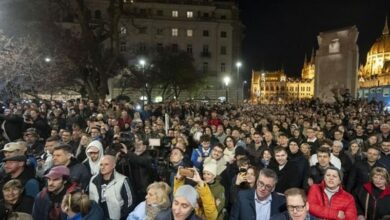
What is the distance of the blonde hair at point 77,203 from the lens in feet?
14.2

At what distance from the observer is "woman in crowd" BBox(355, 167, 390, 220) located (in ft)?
18.6

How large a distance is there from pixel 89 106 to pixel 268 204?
1448cm

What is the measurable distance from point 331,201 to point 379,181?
3.47 feet

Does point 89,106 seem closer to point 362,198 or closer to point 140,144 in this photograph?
point 140,144

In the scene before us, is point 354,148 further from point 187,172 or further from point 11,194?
point 11,194

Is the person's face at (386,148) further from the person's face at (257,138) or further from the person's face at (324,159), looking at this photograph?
the person's face at (257,138)

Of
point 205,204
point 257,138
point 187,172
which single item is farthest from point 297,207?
point 257,138

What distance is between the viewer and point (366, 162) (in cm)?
747

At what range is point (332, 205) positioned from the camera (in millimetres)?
5152

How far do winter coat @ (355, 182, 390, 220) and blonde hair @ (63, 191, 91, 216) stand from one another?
13.0ft

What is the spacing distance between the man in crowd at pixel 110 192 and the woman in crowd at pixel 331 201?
2.48 m

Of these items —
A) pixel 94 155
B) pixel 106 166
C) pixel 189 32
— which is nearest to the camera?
pixel 106 166

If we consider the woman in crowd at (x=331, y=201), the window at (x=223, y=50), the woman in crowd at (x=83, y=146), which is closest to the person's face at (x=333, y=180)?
the woman in crowd at (x=331, y=201)

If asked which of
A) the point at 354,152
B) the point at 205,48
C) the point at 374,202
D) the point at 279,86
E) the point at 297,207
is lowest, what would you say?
the point at 374,202
